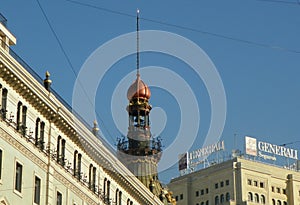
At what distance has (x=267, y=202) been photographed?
19175 cm

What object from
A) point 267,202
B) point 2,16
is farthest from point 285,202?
point 2,16

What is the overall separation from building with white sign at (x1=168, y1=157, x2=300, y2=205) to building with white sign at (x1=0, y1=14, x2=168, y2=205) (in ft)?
363

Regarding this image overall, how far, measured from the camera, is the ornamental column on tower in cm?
10831

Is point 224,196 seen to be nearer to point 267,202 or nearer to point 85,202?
point 267,202

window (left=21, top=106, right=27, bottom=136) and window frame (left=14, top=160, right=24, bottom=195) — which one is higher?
window (left=21, top=106, right=27, bottom=136)

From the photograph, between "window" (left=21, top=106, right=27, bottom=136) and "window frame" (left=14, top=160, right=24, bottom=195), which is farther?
"window" (left=21, top=106, right=27, bottom=136)

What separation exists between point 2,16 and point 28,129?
9524 millimetres

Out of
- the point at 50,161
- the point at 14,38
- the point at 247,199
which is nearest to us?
the point at 50,161

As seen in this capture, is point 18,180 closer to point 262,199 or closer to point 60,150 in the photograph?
point 60,150

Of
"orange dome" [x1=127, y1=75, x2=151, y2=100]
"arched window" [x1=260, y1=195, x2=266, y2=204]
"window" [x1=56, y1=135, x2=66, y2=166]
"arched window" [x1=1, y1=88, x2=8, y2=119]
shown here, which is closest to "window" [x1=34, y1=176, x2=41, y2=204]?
"window" [x1=56, y1=135, x2=66, y2=166]

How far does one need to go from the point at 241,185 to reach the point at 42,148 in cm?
12734

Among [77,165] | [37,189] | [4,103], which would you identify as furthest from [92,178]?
[4,103]

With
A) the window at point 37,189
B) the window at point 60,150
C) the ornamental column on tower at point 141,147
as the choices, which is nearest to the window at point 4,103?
the window at point 37,189

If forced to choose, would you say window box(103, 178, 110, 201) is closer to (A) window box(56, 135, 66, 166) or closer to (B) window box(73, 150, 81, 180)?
(B) window box(73, 150, 81, 180)
